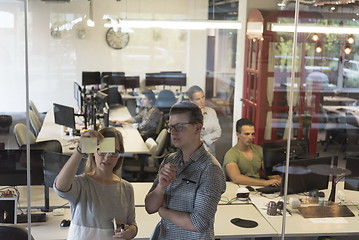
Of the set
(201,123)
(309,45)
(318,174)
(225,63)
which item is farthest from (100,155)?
(309,45)

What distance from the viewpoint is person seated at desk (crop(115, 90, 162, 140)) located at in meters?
5.06

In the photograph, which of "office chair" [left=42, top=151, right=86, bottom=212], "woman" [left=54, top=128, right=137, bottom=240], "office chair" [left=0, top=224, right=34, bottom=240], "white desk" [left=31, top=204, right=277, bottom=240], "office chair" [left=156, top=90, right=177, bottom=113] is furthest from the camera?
"office chair" [left=156, top=90, right=177, bottom=113]

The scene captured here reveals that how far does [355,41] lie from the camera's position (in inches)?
243

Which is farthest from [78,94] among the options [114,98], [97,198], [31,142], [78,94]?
[97,198]

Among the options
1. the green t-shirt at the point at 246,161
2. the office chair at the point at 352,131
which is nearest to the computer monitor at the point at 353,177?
the green t-shirt at the point at 246,161

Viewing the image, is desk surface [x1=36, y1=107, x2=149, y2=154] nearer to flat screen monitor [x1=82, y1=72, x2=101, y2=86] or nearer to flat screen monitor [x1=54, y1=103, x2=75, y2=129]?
flat screen monitor [x1=54, y1=103, x2=75, y2=129]

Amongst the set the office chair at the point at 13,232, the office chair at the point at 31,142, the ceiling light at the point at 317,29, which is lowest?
the office chair at the point at 13,232

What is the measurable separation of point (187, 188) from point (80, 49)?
9.30ft

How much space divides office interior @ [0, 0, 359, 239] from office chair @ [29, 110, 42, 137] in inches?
2.0

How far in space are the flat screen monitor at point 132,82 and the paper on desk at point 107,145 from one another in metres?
2.39

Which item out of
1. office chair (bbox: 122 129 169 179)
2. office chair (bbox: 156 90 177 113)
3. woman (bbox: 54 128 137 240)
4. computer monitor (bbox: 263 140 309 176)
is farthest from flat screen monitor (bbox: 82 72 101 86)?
woman (bbox: 54 128 137 240)

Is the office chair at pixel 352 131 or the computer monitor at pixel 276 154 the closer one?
the computer monitor at pixel 276 154

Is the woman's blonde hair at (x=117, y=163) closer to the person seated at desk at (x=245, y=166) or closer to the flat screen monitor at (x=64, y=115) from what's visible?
the flat screen monitor at (x=64, y=115)

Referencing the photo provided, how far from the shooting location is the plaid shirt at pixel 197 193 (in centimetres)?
242
